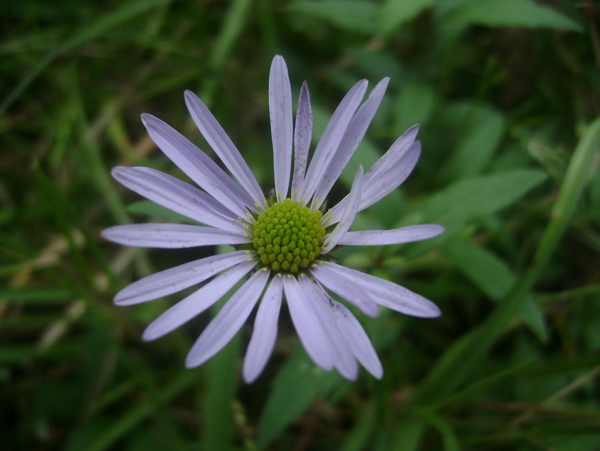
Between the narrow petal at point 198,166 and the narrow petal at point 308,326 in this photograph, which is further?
the narrow petal at point 198,166

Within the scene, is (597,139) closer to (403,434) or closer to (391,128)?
(391,128)

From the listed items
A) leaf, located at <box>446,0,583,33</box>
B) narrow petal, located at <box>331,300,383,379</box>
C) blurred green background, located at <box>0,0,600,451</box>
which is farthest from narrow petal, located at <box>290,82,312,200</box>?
leaf, located at <box>446,0,583,33</box>

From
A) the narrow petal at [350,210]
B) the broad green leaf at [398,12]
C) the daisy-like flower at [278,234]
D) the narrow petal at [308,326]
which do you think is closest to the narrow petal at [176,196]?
the daisy-like flower at [278,234]

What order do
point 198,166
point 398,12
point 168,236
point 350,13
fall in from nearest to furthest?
1. point 168,236
2. point 198,166
3. point 398,12
4. point 350,13

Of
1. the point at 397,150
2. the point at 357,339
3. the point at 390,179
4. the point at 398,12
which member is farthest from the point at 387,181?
the point at 398,12

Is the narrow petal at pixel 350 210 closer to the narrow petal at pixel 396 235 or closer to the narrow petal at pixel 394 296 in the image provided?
the narrow petal at pixel 396 235

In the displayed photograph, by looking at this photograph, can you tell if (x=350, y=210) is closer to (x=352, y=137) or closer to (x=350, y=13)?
(x=352, y=137)
